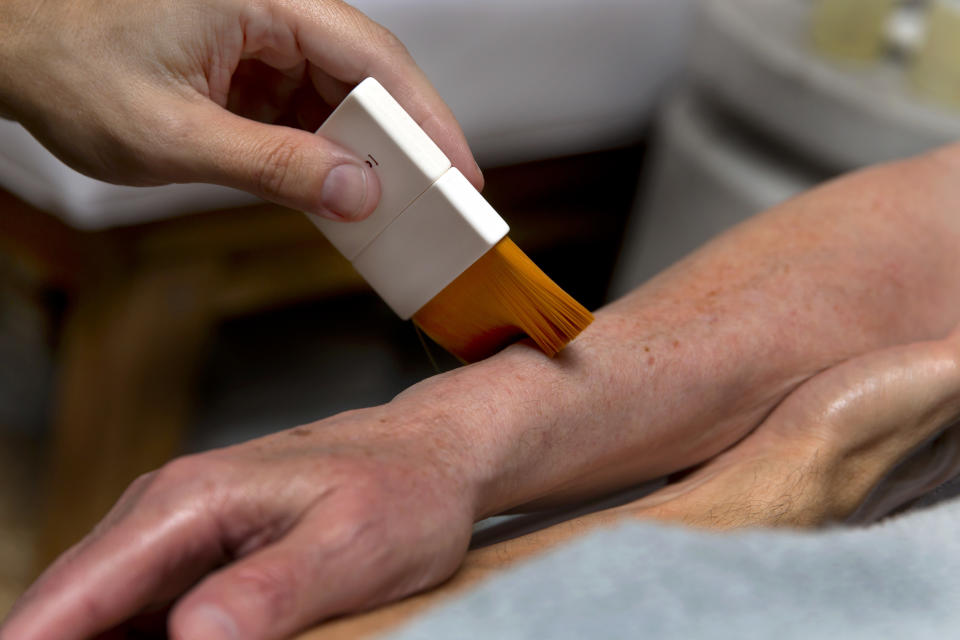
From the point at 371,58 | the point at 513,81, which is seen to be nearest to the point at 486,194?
the point at 513,81

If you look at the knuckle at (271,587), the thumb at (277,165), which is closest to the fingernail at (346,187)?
the thumb at (277,165)

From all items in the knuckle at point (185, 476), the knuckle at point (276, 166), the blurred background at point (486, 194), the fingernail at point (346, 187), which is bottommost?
the blurred background at point (486, 194)

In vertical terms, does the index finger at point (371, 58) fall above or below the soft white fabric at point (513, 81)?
above

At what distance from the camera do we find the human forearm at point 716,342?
52 centimetres

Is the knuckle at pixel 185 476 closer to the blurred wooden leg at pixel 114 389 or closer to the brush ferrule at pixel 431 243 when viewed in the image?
the brush ferrule at pixel 431 243

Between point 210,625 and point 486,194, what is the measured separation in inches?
45.7

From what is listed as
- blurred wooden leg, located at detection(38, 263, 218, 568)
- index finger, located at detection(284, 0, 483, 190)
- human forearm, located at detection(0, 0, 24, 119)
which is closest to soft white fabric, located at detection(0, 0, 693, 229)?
blurred wooden leg, located at detection(38, 263, 218, 568)

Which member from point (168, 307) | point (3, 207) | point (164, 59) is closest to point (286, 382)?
point (168, 307)

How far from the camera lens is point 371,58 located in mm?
575

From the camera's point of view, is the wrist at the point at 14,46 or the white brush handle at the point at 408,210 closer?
the white brush handle at the point at 408,210

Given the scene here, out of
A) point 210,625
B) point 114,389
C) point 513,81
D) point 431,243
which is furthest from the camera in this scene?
point 513,81

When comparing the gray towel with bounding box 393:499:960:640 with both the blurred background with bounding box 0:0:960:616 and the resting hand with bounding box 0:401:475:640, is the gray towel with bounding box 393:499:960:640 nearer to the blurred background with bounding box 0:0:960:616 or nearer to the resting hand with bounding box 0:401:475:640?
the resting hand with bounding box 0:401:475:640

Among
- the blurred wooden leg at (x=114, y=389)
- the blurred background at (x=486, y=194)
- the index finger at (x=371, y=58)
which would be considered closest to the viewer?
the index finger at (x=371, y=58)

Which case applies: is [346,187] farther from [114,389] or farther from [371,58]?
[114,389]
